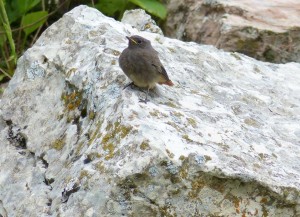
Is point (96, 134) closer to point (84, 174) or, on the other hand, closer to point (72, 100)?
point (84, 174)

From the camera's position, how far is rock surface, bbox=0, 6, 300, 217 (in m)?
4.89

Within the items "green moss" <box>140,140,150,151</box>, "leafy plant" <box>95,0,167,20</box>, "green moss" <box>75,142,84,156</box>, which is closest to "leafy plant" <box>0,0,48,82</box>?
"leafy plant" <box>95,0,167,20</box>

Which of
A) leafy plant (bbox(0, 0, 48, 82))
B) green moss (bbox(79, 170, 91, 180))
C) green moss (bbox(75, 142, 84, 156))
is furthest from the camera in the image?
leafy plant (bbox(0, 0, 48, 82))

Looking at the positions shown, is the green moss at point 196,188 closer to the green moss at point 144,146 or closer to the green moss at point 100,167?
the green moss at point 144,146

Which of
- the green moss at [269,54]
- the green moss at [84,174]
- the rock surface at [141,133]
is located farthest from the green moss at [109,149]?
the green moss at [269,54]

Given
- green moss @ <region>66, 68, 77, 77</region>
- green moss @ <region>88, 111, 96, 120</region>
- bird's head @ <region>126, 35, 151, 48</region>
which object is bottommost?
green moss @ <region>66, 68, 77, 77</region>

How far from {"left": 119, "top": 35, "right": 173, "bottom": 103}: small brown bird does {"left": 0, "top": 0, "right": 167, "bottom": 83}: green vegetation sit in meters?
3.56

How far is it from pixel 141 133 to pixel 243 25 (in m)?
4.34

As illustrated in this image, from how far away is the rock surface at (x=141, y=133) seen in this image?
489 centimetres

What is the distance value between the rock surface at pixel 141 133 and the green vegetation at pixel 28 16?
2419mm

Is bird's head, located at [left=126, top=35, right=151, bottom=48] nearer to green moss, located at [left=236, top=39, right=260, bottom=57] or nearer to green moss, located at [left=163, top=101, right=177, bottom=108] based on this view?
green moss, located at [left=163, top=101, right=177, bottom=108]

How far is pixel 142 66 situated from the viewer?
231 inches

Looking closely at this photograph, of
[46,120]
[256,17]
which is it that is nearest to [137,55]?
[46,120]

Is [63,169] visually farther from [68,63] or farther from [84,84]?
[68,63]
